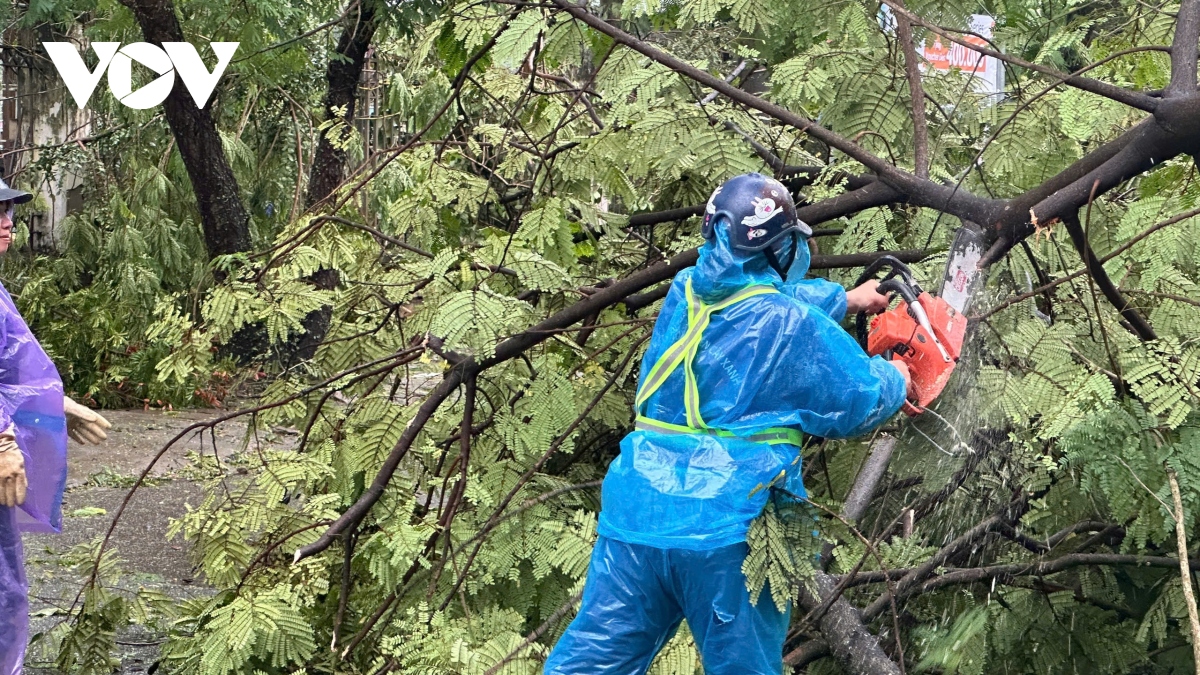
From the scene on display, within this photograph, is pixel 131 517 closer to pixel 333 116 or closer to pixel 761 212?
pixel 333 116

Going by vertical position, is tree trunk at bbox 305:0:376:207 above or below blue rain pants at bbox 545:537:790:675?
above

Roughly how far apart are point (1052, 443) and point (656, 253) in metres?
1.87

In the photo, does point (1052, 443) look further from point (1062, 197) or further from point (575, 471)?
point (575, 471)

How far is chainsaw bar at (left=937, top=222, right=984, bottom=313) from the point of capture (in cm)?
397

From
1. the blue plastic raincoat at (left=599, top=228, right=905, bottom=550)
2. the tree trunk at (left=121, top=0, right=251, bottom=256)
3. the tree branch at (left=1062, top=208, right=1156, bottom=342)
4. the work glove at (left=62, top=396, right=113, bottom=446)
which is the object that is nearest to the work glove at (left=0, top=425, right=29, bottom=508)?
the work glove at (left=62, top=396, right=113, bottom=446)

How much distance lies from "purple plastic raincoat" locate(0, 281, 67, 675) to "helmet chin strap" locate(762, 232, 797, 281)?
2562 millimetres

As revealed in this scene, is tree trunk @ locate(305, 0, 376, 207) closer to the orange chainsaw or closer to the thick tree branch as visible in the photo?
the orange chainsaw

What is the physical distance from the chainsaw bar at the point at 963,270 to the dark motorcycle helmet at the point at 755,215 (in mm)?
766

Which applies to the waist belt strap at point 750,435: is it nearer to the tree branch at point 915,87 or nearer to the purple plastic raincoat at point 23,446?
the tree branch at point 915,87

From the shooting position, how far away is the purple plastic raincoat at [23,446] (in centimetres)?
449

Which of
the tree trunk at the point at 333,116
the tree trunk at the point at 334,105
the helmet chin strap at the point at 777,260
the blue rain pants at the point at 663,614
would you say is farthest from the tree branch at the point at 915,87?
the tree trunk at the point at 334,105

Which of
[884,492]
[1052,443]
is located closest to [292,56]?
[884,492]

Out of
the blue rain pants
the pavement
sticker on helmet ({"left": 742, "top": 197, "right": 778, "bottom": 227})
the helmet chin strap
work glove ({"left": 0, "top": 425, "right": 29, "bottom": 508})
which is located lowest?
the pavement

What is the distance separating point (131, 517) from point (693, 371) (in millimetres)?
5635
